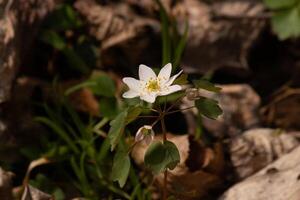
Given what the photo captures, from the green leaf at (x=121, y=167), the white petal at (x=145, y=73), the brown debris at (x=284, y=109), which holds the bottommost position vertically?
the brown debris at (x=284, y=109)

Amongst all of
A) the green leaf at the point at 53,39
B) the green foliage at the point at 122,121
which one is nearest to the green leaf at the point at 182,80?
the green foliage at the point at 122,121

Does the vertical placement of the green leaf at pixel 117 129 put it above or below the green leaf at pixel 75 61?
above

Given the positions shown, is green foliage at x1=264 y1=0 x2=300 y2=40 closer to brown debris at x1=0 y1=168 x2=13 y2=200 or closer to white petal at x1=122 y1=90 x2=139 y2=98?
white petal at x1=122 y1=90 x2=139 y2=98

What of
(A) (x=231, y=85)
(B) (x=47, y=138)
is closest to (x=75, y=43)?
(B) (x=47, y=138)

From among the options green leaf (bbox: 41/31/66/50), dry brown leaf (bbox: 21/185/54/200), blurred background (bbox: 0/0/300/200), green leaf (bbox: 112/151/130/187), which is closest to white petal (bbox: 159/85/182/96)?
green leaf (bbox: 112/151/130/187)

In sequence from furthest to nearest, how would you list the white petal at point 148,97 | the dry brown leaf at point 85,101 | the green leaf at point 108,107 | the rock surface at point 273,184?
the dry brown leaf at point 85,101, the green leaf at point 108,107, the rock surface at point 273,184, the white petal at point 148,97

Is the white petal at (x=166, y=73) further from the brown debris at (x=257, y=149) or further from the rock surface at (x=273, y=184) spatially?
the brown debris at (x=257, y=149)
